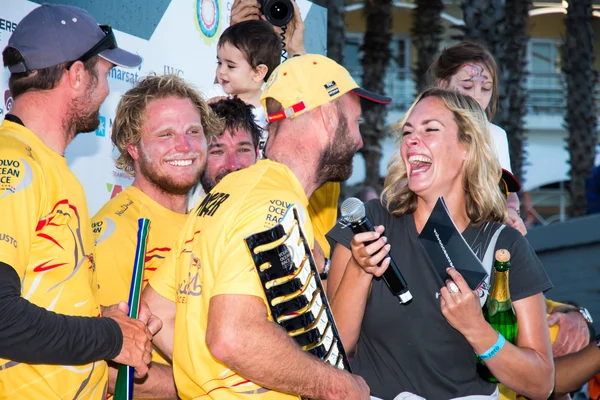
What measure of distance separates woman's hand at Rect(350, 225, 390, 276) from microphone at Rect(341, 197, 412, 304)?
27mm

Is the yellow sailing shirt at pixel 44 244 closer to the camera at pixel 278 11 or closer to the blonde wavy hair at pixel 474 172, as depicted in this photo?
the blonde wavy hair at pixel 474 172

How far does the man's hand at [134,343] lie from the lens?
113 inches

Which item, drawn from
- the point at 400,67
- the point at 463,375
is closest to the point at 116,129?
the point at 463,375

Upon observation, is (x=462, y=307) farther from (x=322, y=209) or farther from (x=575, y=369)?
(x=322, y=209)

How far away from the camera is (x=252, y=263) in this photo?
2.55 metres

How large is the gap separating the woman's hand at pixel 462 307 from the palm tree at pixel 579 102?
12050mm

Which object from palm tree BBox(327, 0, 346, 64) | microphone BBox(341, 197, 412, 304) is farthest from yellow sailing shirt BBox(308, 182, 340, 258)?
palm tree BBox(327, 0, 346, 64)

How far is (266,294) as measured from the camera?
2.57 meters

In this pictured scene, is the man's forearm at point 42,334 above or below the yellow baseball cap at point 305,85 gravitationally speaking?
below

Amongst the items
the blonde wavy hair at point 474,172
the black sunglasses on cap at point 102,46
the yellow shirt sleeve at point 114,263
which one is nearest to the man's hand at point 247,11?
the blonde wavy hair at point 474,172

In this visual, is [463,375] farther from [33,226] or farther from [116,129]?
[116,129]

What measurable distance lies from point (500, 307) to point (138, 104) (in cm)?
202

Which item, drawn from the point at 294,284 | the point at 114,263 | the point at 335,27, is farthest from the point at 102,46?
the point at 335,27

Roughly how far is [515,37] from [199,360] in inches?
412
